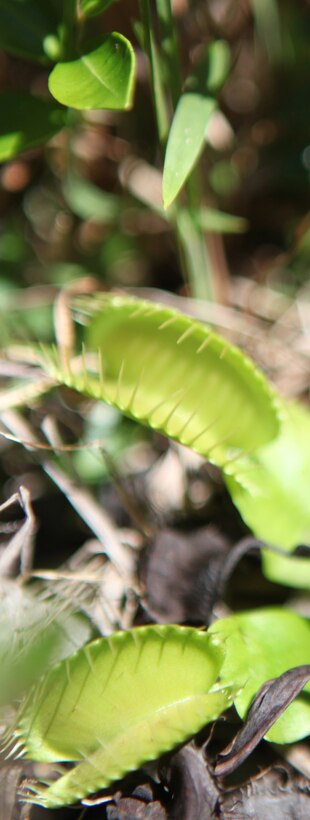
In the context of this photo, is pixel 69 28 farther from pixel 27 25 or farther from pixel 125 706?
pixel 125 706

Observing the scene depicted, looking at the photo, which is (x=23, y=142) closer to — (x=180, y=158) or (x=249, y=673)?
(x=180, y=158)

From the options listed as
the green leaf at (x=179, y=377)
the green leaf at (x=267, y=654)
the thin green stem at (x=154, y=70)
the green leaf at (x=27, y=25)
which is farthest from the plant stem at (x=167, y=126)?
the green leaf at (x=267, y=654)

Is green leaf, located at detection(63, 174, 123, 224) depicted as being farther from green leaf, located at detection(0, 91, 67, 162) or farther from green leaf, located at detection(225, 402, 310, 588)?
green leaf, located at detection(225, 402, 310, 588)

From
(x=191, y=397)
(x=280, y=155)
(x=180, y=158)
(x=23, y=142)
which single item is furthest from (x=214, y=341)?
(x=280, y=155)

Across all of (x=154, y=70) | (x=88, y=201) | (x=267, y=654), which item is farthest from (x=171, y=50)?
(x=267, y=654)

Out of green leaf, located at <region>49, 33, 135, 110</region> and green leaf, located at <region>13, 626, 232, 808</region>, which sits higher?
green leaf, located at <region>49, 33, 135, 110</region>

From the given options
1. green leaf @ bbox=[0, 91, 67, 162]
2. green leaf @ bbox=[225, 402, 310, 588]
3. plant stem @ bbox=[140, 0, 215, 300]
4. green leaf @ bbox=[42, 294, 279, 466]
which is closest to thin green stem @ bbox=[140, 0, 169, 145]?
plant stem @ bbox=[140, 0, 215, 300]

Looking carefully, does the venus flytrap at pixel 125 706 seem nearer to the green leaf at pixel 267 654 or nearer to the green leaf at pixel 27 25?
the green leaf at pixel 267 654
